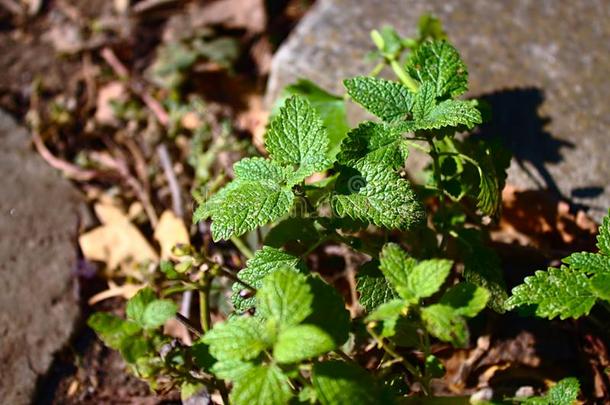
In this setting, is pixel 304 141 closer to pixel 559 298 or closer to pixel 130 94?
pixel 559 298

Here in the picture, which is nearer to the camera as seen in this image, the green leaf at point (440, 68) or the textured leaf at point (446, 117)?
the textured leaf at point (446, 117)

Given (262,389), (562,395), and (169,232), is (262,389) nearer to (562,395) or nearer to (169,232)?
(562,395)

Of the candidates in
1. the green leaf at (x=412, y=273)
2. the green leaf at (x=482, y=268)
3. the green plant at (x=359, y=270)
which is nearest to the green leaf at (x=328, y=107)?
the green plant at (x=359, y=270)

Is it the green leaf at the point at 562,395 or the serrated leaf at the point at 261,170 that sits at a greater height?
the serrated leaf at the point at 261,170

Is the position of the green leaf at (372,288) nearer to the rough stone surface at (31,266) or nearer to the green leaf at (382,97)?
the green leaf at (382,97)

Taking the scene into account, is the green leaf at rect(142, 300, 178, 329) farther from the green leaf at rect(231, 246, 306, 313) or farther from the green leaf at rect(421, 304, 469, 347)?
the green leaf at rect(421, 304, 469, 347)

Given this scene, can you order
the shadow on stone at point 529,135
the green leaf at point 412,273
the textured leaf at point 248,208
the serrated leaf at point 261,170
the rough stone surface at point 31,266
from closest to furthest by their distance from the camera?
the green leaf at point 412,273
the textured leaf at point 248,208
the serrated leaf at point 261,170
the rough stone surface at point 31,266
the shadow on stone at point 529,135

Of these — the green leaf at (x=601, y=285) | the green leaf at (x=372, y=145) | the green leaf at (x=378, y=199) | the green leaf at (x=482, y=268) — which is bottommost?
the green leaf at (x=482, y=268)
